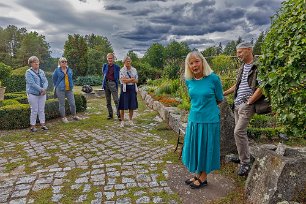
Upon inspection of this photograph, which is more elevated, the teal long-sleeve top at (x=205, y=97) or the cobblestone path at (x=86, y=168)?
the teal long-sleeve top at (x=205, y=97)

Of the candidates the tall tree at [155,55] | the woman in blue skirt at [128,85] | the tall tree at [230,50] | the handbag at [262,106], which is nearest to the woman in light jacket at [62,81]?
the woman in blue skirt at [128,85]

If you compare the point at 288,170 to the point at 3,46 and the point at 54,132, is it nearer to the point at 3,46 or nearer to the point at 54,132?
the point at 54,132

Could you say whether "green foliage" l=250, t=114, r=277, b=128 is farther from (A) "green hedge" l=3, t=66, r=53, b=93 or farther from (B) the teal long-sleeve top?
(A) "green hedge" l=3, t=66, r=53, b=93

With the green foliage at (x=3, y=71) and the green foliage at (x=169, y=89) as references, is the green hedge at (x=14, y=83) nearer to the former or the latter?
the green foliage at (x=3, y=71)

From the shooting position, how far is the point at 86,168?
4.39 metres

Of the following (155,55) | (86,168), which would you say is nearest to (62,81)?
(86,168)

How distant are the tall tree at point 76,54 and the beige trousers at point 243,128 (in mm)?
28197

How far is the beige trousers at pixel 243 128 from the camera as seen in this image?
3.54 metres

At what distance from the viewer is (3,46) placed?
142ft

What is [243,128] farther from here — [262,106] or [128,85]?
[128,85]

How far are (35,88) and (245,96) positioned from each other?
5346mm

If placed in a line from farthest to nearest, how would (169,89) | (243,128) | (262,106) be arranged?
(169,89) < (243,128) < (262,106)

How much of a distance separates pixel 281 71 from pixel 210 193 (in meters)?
1.92

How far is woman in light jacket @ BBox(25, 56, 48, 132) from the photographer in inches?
260
